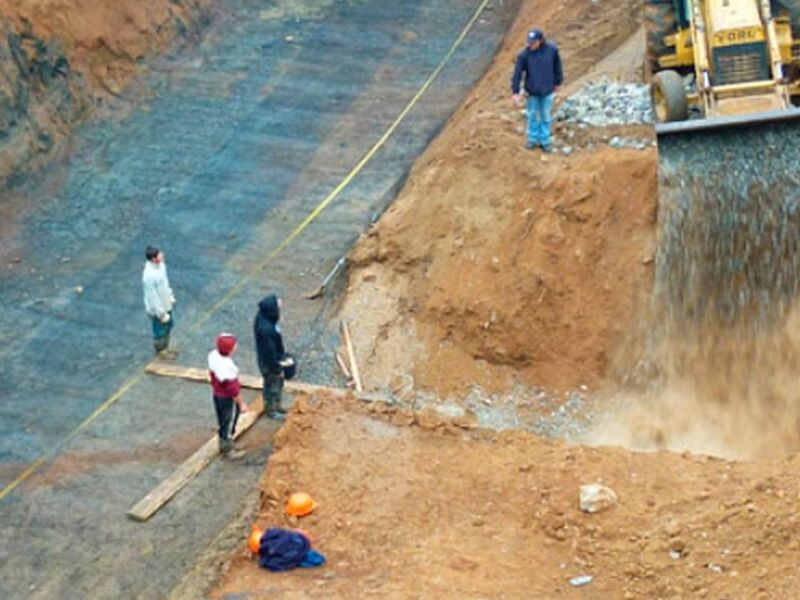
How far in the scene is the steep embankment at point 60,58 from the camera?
60.9ft

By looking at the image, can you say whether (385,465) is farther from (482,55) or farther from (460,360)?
(482,55)

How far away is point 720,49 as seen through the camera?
14977 mm

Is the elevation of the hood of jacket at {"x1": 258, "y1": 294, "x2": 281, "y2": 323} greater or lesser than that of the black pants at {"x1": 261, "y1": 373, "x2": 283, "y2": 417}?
greater

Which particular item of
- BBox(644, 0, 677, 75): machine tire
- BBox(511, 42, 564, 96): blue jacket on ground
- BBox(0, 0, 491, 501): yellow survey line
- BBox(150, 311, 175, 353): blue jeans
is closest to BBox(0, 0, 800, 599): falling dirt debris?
BBox(644, 0, 677, 75): machine tire

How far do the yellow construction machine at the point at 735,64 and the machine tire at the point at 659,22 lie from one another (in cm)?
55

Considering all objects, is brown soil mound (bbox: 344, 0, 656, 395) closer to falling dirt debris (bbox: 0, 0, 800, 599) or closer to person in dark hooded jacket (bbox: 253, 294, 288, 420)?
falling dirt debris (bbox: 0, 0, 800, 599)

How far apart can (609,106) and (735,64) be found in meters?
1.99

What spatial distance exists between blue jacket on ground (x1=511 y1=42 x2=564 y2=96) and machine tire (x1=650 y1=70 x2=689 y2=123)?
1.19 meters

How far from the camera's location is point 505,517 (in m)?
11.2

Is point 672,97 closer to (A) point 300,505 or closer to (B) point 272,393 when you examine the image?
(B) point 272,393

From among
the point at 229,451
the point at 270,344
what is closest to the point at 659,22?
the point at 270,344

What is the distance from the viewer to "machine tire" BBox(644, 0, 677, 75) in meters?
16.4

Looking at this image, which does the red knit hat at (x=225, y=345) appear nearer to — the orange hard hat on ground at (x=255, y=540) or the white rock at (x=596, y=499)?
the orange hard hat on ground at (x=255, y=540)

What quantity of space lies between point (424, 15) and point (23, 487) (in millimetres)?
13050
